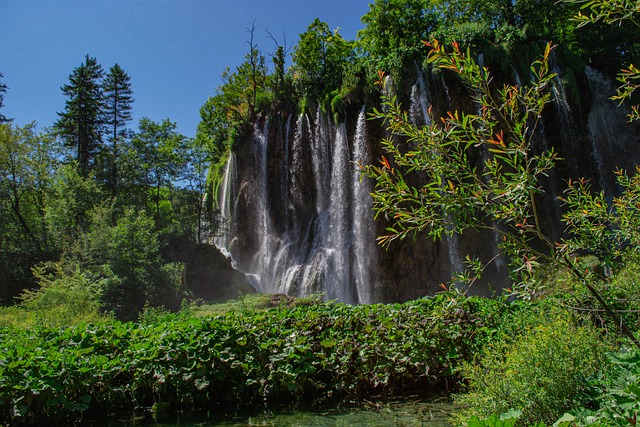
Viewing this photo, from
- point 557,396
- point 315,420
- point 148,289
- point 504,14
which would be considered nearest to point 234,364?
point 315,420

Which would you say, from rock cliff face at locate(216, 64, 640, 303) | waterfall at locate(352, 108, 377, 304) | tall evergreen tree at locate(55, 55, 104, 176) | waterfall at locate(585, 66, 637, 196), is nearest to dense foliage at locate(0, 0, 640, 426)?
rock cliff face at locate(216, 64, 640, 303)

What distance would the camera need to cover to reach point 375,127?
73.4 ft

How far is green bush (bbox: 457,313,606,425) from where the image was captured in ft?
11.7

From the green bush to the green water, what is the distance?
5.72 feet

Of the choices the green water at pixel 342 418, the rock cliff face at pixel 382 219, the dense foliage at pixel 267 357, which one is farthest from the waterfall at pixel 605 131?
the green water at pixel 342 418

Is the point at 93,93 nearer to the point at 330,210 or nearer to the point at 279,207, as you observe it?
the point at 279,207

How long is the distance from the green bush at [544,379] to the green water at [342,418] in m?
1.74

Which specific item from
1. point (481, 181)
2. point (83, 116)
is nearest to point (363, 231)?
point (481, 181)

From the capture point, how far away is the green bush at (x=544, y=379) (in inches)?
140

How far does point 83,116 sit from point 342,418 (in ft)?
130

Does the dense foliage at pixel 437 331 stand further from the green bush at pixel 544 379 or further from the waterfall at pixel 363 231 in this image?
the waterfall at pixel 363 231

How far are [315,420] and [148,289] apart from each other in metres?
17.0

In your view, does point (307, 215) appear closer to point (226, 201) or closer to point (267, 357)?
point (226, 201)

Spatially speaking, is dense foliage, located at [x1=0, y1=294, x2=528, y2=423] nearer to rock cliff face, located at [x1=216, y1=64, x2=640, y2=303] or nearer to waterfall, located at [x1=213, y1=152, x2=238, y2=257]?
rock cliff face, located at [x1=216, y1=64, x2=640, y2=303]
